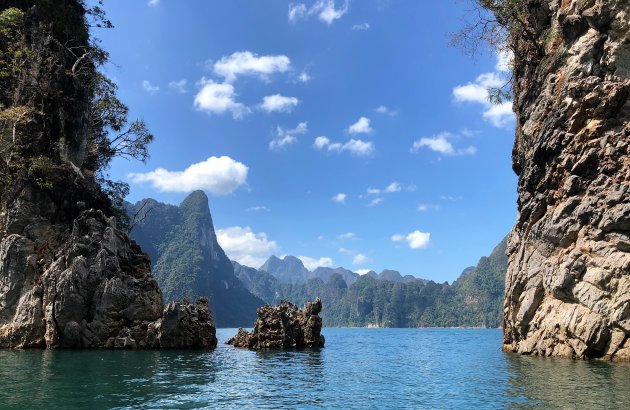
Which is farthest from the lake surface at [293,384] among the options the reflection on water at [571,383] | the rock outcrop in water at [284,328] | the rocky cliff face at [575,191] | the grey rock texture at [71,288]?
the rock outcrop in water at [284,328]

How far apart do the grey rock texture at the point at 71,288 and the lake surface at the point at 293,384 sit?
6.09 metres

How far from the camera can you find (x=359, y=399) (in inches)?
738

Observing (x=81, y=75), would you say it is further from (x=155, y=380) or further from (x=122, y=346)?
(x=155, y=380)

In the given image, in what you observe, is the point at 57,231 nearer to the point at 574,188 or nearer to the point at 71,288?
the point at 71,288

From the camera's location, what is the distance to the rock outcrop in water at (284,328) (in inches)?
1850

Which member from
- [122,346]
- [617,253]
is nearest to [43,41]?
[122,346]

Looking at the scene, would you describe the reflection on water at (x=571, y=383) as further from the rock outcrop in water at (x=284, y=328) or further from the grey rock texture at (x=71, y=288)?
the grey rock texture at (x=71, y=288)

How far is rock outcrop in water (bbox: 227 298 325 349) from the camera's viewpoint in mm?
47000

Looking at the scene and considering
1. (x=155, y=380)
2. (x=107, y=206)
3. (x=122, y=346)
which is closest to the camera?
(x=155, y=380)

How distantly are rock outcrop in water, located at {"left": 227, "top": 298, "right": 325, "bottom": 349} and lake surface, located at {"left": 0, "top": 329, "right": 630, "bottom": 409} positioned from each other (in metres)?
15.1

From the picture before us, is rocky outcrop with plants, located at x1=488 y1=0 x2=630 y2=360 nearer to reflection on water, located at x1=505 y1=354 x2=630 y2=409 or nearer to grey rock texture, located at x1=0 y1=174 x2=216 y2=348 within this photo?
reflection on water, located at x1=505 y1=354 x2=630 y2=409

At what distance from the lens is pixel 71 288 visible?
37.4 metres

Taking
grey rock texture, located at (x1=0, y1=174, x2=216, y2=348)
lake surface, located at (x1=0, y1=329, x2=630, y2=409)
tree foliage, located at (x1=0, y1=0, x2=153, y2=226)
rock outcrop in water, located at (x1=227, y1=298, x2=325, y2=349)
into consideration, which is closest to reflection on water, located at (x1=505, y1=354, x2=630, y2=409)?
lake surface, located at (x1=0, y1=329, x2=630, y2=409)

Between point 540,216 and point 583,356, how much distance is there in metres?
10.6
